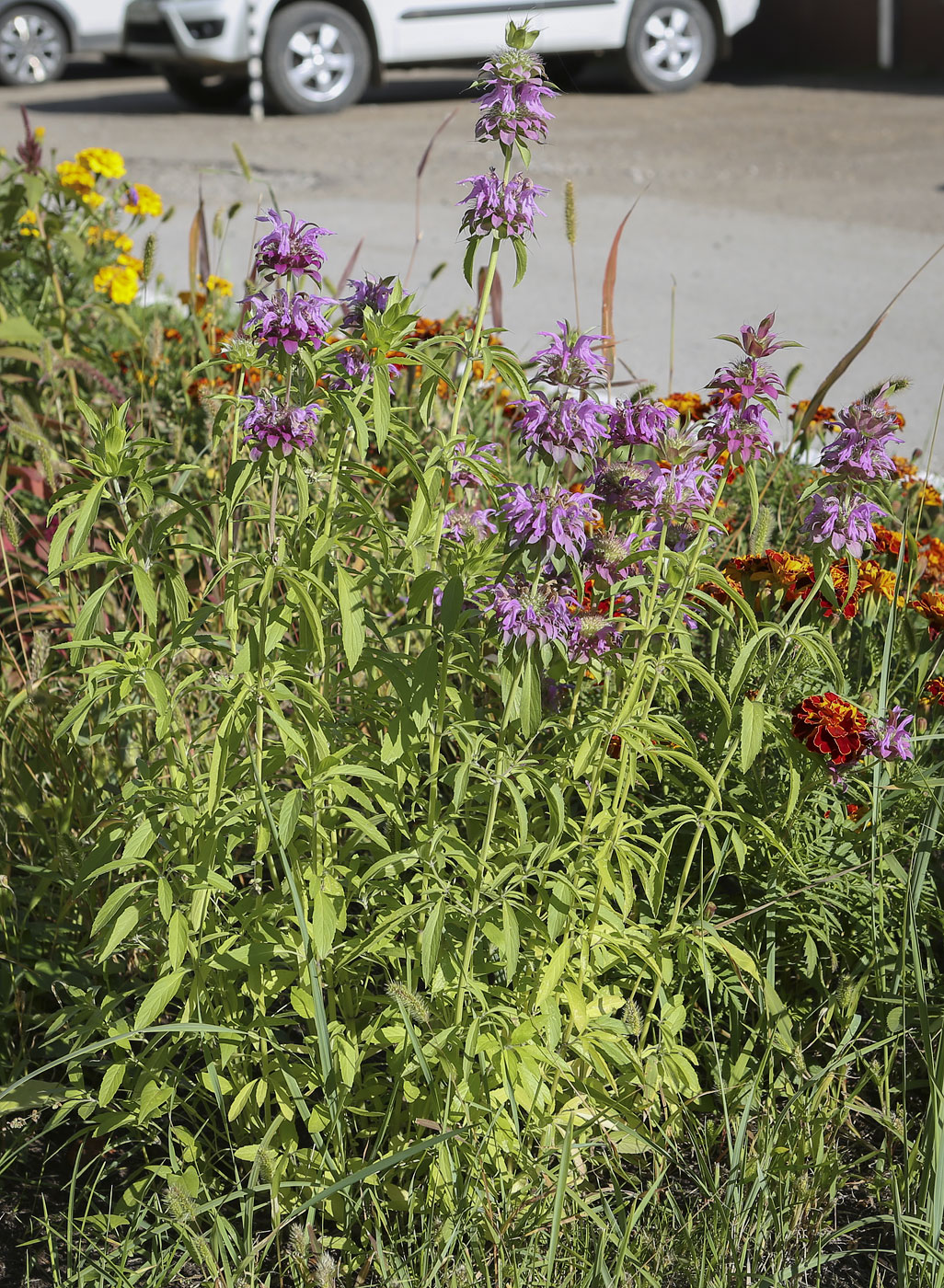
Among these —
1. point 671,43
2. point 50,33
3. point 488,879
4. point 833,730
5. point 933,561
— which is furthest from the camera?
point 50,33

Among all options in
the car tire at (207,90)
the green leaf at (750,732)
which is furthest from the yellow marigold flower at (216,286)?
the car tire at (207,90)

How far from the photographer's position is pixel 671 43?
1513 cm

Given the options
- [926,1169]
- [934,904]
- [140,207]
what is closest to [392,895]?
[926,1169]

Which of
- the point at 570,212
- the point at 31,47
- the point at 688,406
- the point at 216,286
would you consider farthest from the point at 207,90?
the point at 570,212

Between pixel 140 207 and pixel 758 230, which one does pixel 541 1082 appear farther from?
pixel 758 230

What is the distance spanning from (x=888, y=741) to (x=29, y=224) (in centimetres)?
333

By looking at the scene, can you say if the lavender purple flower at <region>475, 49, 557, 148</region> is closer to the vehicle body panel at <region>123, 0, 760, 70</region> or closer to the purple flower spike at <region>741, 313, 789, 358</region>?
the purple flower spike at <region>741, 313, 789, 358</region>

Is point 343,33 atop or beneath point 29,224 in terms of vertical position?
atop

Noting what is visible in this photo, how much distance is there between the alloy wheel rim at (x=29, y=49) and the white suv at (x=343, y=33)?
12.6 feet

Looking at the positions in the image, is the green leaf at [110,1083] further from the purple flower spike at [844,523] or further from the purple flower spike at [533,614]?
the purple flower spike at [844,523]

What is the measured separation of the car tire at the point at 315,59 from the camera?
510 inches

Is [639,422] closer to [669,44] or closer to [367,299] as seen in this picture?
[367,299]

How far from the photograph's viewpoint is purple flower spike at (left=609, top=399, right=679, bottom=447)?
1.85 metres

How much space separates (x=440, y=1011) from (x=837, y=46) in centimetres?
2121
